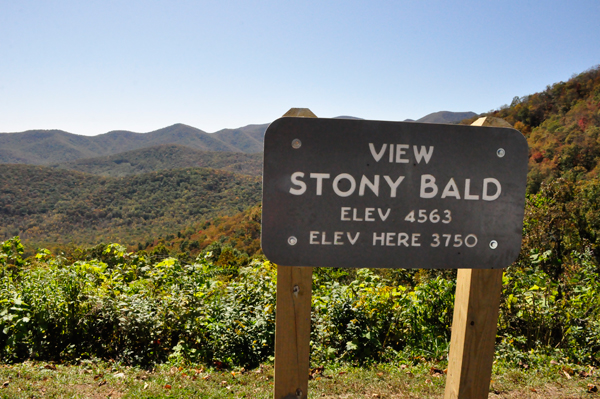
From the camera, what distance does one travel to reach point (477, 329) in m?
1.41

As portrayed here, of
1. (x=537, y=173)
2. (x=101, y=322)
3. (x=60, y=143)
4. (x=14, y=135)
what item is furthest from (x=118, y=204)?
(x=14, y=135)

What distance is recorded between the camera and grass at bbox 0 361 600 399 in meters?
2.86

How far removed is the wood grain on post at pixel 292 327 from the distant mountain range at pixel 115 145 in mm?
86501

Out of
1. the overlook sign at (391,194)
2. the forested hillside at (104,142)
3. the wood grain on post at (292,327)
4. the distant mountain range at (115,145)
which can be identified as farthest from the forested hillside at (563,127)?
the forested hillside at (104,142)

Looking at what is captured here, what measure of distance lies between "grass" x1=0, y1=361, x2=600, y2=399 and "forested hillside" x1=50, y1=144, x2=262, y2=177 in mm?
91550

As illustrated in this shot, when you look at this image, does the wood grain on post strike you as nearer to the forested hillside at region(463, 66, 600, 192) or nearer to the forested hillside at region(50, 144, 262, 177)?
the forested hillside at region(463, 66, 600, 192)

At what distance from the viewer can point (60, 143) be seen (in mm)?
140375

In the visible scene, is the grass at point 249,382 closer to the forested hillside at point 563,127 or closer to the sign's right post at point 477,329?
the sign's right post at point 477,329

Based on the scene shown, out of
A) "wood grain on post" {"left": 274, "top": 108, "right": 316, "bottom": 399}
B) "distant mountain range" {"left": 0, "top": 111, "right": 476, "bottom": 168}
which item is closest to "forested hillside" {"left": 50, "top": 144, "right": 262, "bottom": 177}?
"distant mountain range" {"left": 0, "top": 111, "right": 476, "bottom": 168}

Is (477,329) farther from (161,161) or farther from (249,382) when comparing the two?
(161,161)

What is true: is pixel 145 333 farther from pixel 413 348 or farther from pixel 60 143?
pixel 60 143

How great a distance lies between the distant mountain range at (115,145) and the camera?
10169 cm

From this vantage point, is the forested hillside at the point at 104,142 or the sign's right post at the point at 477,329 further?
the forested hillside at the point at 104,142

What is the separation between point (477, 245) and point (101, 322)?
3.75 meters
